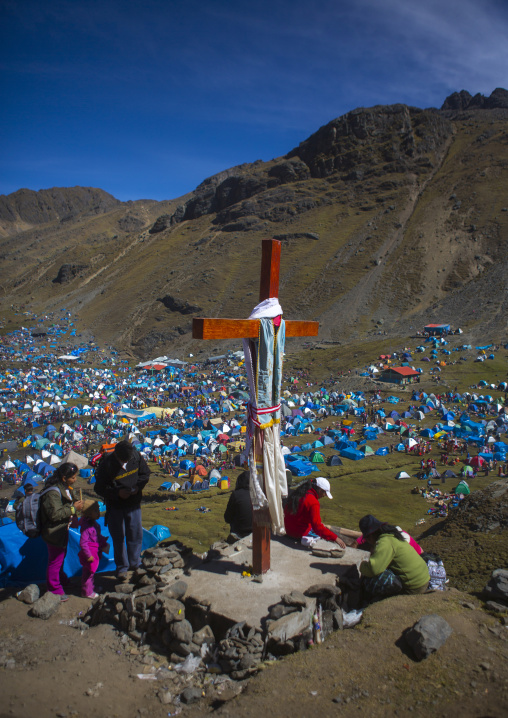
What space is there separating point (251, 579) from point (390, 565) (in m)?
1.36

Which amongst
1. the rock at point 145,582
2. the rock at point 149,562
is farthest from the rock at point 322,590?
the rock at point 149,562

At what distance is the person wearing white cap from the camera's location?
496cm

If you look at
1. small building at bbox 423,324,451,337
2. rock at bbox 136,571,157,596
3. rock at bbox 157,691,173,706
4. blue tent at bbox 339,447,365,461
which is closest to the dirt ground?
rock at bbox 157,691,173,706

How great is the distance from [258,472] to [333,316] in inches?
2031

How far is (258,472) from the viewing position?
13.8ft

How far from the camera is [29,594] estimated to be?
14.6 ft

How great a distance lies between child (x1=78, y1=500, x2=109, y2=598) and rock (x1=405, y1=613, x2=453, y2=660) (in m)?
3.17

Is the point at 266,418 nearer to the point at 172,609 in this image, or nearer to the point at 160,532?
the point at 172,609

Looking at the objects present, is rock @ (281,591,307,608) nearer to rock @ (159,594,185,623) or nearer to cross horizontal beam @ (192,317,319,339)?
rock @ (159,594,185,623)

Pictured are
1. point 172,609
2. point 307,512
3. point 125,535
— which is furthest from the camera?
point 307,512

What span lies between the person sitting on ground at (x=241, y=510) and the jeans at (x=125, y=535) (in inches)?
43.4

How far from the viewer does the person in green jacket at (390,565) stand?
3.79m

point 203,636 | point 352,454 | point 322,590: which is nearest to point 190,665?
point 203,636

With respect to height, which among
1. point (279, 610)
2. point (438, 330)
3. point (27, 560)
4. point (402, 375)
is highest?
point (438, 330)
